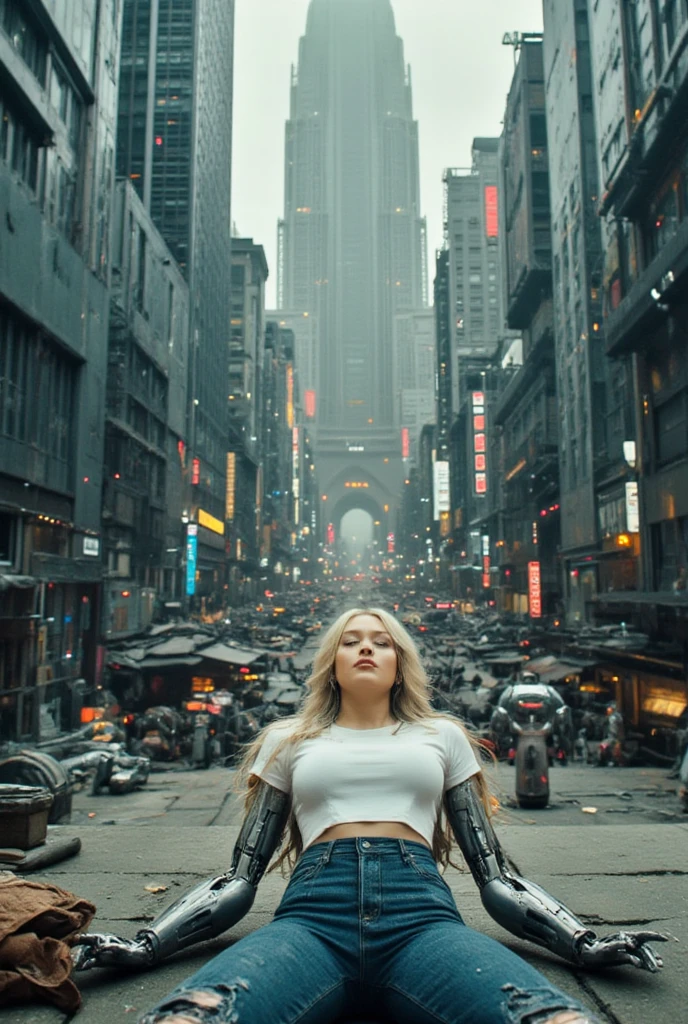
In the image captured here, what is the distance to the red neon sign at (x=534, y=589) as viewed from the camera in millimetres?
51759

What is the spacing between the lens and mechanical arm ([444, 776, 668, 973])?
2855mm

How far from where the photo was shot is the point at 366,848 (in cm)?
297

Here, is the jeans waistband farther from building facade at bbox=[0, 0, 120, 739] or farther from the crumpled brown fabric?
building facade at bbox=[0, 0, 120, 739]

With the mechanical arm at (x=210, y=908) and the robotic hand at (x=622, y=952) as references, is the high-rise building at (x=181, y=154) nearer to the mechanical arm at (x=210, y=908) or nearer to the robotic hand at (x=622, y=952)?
the mechanical arm at (x=210, y=908)

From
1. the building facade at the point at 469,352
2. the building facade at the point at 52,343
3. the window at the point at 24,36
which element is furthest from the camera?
the building facade at the point at 469,352

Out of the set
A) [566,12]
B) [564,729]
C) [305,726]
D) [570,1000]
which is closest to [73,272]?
[564,729]

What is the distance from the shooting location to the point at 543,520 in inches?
2253

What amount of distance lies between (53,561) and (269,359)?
102016 mm

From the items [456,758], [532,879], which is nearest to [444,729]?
[456,758]

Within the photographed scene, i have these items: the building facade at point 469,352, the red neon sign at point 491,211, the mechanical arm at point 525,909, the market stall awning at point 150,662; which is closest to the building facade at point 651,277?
the market stall awning at point 150,662

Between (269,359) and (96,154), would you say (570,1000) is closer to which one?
(96,154)

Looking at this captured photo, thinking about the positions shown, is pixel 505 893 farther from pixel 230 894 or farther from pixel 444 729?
pixel 230 894

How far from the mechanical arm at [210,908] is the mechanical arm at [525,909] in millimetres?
787

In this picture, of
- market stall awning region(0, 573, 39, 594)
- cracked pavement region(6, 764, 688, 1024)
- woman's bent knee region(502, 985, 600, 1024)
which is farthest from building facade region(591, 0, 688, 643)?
woman's bent knee region(502, 985, 600, 1024)
